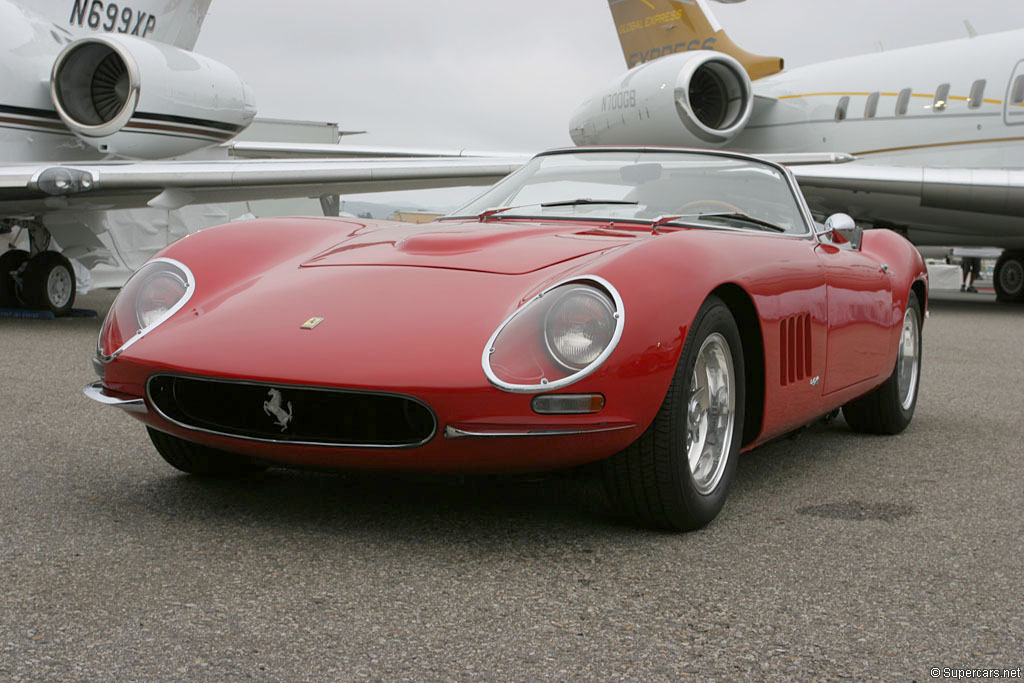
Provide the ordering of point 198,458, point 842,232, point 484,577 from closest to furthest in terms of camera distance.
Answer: point 484,577, point 198,458, point 842,232

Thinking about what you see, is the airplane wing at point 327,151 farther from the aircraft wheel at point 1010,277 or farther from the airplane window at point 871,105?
the aircraft wheel at point 1010,277

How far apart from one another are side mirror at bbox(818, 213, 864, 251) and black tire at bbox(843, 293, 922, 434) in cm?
50

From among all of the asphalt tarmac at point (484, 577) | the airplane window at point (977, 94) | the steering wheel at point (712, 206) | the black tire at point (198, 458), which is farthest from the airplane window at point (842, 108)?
the black tire at point (198, 458)

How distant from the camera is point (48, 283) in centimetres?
1095

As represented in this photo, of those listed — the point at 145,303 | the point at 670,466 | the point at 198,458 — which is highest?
the point at 145,303

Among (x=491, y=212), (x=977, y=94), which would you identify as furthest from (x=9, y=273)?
(x=977, y=94)

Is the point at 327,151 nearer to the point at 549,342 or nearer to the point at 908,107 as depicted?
the point at 908,107

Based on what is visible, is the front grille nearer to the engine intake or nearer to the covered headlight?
the covered headlight

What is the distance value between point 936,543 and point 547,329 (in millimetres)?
1205

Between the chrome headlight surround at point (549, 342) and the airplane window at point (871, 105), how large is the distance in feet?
45.9

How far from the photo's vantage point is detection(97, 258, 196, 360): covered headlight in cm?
294

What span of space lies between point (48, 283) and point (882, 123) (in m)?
10.9

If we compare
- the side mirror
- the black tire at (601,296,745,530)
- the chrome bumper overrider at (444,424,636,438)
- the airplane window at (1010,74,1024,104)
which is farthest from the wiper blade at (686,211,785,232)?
the airplane window at (1010,74,1024,104)

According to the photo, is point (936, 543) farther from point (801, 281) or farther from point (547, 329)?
point (547, 329)
